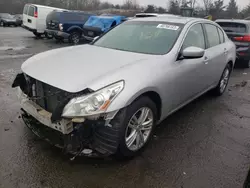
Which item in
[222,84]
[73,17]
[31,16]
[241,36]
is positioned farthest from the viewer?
[31,16]

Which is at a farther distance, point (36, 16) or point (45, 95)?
point (36, 16)

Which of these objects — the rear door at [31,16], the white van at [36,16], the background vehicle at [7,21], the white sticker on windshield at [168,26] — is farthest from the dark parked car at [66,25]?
the background vehicle at [7,21]

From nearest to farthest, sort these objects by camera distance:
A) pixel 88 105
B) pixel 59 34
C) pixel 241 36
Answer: pixel 88 105 → pixel 241 36 → pixel 59 34

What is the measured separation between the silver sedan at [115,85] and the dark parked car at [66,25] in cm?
931

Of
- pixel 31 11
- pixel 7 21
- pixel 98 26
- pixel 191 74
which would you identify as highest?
pixel 31 11

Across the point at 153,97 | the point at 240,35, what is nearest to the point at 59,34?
the point at 240,35

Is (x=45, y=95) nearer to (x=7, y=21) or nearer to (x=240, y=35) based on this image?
(x=240, y=35)

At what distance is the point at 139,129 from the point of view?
282 centimetres

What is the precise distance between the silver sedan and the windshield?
0.01 meters

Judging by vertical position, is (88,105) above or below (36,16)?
below

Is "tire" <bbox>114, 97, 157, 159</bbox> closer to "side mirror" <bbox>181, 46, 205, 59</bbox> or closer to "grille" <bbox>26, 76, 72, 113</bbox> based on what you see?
"grille" <bbox>26, 76, 72, 113</bbox>

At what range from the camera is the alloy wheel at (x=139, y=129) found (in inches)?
107

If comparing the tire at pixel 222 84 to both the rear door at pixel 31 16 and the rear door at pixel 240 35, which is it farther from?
the rear door at pixel 31 16

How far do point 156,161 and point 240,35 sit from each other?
21.7ft
